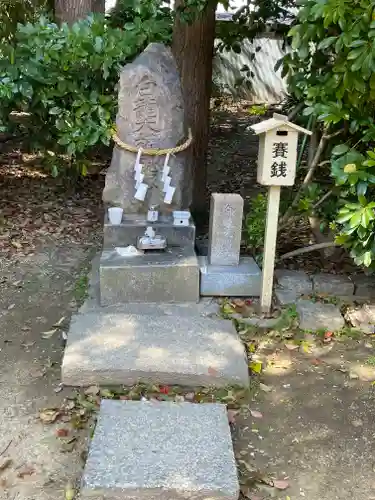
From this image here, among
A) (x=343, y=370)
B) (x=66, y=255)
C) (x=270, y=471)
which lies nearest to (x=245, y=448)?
(x=270, y=471)

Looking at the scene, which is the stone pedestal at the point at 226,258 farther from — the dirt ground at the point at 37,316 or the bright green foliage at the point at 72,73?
the bright green foliage at the point at 72,73

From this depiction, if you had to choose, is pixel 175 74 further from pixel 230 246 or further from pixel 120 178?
pixel 230 246

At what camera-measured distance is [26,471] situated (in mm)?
3006

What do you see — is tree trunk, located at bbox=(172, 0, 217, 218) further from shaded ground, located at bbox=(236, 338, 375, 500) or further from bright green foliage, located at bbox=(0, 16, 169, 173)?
shaded ground, located at bbox=(236, 338, 375, 500)

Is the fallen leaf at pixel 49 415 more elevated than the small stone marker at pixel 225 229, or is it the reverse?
the small stone marker at pixel 225 229

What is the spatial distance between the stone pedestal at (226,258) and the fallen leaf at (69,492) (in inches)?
82.3

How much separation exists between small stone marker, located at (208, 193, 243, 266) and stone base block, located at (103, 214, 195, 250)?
0.24 m

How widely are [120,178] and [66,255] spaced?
1.12m

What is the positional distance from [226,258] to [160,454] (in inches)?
86.2

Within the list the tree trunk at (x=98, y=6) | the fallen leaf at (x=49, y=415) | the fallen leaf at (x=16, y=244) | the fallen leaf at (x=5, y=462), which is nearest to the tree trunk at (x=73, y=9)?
the tree trunk at (x=98, y=6)

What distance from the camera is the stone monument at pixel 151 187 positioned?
15.1ft

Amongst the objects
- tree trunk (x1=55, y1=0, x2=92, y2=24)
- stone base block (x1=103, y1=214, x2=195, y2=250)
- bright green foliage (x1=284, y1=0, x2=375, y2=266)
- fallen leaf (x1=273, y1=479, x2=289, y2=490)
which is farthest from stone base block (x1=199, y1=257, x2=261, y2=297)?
tree trunk (x1=55, y1=0, x2=92, y2=24)

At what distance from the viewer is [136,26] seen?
19.8 feet

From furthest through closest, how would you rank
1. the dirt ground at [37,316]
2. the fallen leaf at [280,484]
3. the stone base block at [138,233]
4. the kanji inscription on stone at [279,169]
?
1. the stone base block at [138,233]
2. the kanji inscription on stone at [279,169]
3. the dirt ground at [37,316]
4. the fallen leaf at [280,484]
